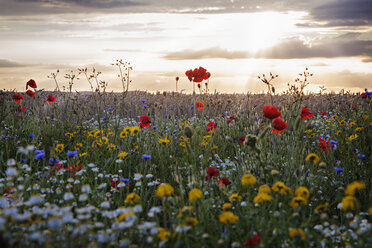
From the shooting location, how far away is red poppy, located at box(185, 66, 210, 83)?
202 inches

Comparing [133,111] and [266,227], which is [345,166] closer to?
[266,227]

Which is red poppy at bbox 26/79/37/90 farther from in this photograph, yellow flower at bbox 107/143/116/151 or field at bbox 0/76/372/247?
yellow flower at bbox 107/143/116/151

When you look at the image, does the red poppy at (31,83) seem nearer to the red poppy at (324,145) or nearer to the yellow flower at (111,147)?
the yellow flower at (111,147)

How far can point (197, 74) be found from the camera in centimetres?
514

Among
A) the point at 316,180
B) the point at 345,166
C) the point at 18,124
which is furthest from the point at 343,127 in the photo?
the point at 18,124

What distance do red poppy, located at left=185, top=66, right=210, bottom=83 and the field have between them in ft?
2.34

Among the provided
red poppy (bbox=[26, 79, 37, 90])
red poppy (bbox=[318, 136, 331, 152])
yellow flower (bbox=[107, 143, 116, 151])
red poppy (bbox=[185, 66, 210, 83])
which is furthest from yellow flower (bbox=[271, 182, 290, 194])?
red poppy (bbox=[26, 79, 37, 90])

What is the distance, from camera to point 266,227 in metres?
2.73

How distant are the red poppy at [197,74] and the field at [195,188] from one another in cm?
71

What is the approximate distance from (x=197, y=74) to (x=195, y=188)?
8.30 feet

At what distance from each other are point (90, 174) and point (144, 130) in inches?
103

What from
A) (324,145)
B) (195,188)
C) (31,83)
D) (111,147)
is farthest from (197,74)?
(31,83)

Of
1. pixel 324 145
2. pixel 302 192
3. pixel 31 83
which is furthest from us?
pixel 31 83

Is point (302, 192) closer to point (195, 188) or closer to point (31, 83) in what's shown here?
point (195, 188)
